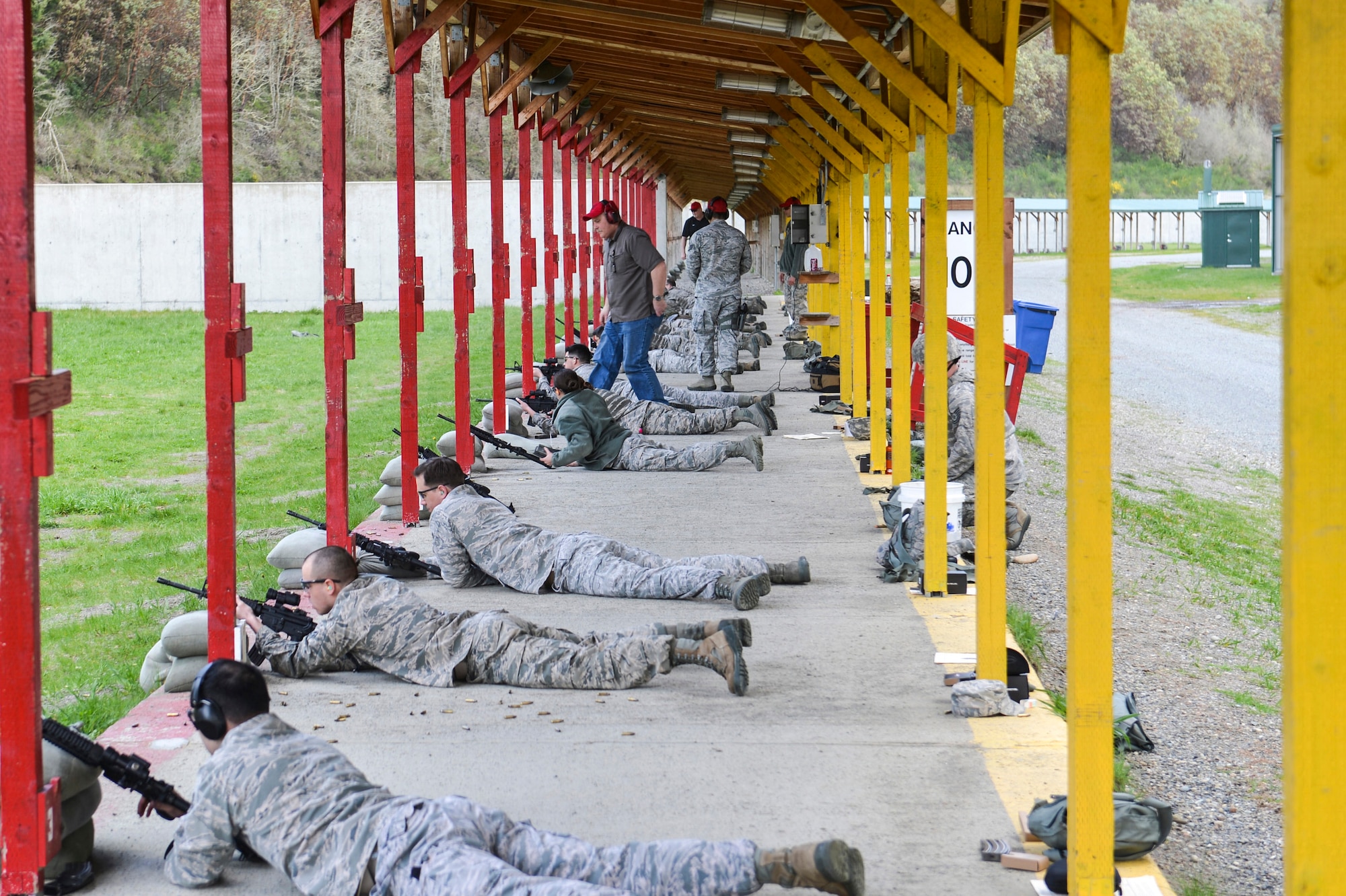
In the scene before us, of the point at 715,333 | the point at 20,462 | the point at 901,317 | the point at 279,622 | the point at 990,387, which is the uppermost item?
the point at 715,333

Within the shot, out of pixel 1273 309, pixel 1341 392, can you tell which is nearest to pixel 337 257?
pixel 1341 392

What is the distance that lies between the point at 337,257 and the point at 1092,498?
5.15 metres

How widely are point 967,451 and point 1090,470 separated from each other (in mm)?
4917

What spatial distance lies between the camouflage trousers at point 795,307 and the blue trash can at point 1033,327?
4.34 m

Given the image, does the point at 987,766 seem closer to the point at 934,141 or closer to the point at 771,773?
the point at 771,773

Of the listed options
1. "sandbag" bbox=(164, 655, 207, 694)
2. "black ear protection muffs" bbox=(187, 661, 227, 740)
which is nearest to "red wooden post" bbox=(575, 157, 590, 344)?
"sandbag" bbox=(164, 655, 207, 694)

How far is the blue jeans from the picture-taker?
12922mm

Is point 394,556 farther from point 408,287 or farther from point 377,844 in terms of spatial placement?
point 377,844

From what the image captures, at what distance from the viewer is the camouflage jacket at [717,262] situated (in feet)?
53.2

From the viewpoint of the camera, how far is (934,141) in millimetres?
7086

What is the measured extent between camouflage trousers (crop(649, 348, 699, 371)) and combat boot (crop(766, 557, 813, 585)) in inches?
430

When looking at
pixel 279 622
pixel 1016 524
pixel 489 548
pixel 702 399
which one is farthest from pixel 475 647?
pixel 702 399

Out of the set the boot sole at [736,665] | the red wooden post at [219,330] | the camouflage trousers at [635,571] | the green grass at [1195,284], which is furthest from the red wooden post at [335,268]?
the green grass at [1195,284]

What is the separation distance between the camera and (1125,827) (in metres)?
4.11
